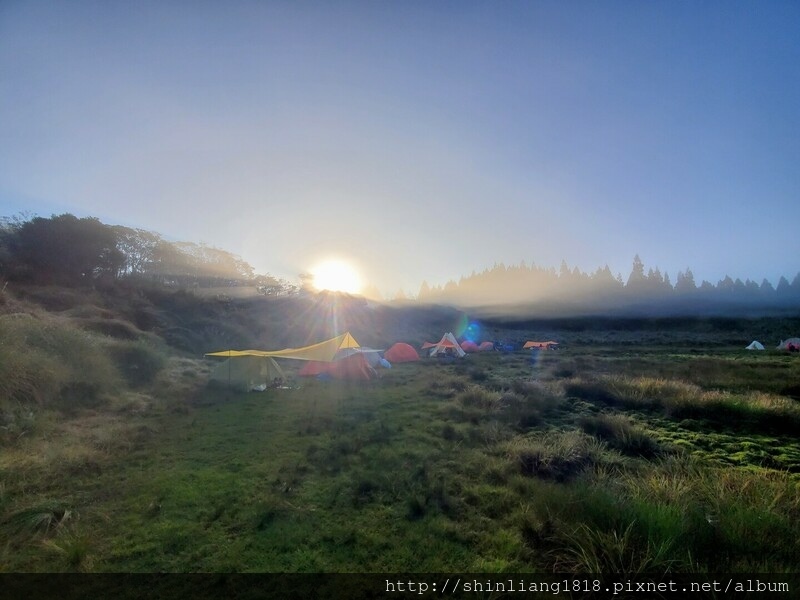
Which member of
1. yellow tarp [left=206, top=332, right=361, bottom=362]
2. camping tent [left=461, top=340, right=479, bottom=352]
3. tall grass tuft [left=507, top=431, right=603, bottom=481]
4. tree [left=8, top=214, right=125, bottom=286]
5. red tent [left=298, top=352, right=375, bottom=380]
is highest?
tree [left=8, top=214, right=125, bottom=286]

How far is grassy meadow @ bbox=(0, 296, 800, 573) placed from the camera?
451 centimetres

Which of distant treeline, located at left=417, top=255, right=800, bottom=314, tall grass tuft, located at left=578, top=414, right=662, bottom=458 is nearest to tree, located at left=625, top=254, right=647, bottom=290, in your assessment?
distant treeline, located at left=417, top=255, right=800, bottom=314

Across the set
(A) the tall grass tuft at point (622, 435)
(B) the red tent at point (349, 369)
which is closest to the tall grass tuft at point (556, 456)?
(A) the tall grass tuft at point (622, 435)

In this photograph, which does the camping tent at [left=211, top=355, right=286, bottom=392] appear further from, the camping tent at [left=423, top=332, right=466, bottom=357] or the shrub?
the camping tent at [left=423, top=332, right=466, bottom=357]

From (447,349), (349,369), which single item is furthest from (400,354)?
(349,369)

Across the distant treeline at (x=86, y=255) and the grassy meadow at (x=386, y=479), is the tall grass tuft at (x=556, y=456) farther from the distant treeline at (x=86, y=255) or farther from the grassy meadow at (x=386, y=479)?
the distant treeline at (x=86, y=255)

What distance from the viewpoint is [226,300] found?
4544cm

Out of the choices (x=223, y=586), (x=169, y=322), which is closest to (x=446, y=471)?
(x=223, y=586)

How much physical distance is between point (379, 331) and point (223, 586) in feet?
160

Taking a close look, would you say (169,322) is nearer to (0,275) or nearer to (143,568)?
(0,275)

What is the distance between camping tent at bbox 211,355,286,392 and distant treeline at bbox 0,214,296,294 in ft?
77.2

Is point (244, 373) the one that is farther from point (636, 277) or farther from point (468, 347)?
point (636, 277)

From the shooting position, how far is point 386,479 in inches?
273

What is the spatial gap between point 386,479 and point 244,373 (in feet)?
41.0
